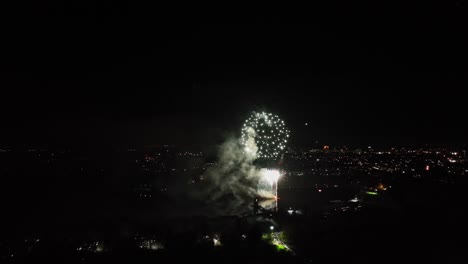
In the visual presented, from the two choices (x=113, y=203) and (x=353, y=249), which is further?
(x=113, y=203)

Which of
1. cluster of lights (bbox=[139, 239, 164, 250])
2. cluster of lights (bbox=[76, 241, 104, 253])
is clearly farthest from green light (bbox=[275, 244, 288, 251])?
cluster of lights (bbox=[76, 241, 104, 253])

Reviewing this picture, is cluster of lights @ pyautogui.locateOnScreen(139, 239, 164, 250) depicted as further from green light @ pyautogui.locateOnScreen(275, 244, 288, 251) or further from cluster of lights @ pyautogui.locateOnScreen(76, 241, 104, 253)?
green light @ pyautogui.locateOnScreen(275, 244, 288, 251)

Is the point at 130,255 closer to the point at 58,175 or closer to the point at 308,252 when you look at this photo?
the point at 308,252

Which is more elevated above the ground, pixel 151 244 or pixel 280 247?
pixel 280 247

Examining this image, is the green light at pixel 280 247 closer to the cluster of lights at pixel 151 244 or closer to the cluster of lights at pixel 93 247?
the cluster of lights at pixel 151 244

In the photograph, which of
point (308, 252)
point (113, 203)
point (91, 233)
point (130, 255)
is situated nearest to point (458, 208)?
point (308, 252)

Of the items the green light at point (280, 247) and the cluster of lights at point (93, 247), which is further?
the cluster of lights at point (93, 247)

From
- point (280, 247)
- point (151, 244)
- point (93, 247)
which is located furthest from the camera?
point (151, 244)

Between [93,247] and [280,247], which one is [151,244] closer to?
[93,247]

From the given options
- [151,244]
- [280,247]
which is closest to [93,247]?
[151,244]

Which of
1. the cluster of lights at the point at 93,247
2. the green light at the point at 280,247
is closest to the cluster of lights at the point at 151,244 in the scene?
the cluster of lights at the point at 93,247

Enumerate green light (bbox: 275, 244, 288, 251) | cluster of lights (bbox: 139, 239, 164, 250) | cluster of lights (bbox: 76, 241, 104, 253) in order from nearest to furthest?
1. green light (bbox: 275, 244, 288, 251)
2. cluster of lights (bbox: 76, 241, 104, 253)
3. cluster of lights (bbox: 139, 239, 164, 250)
